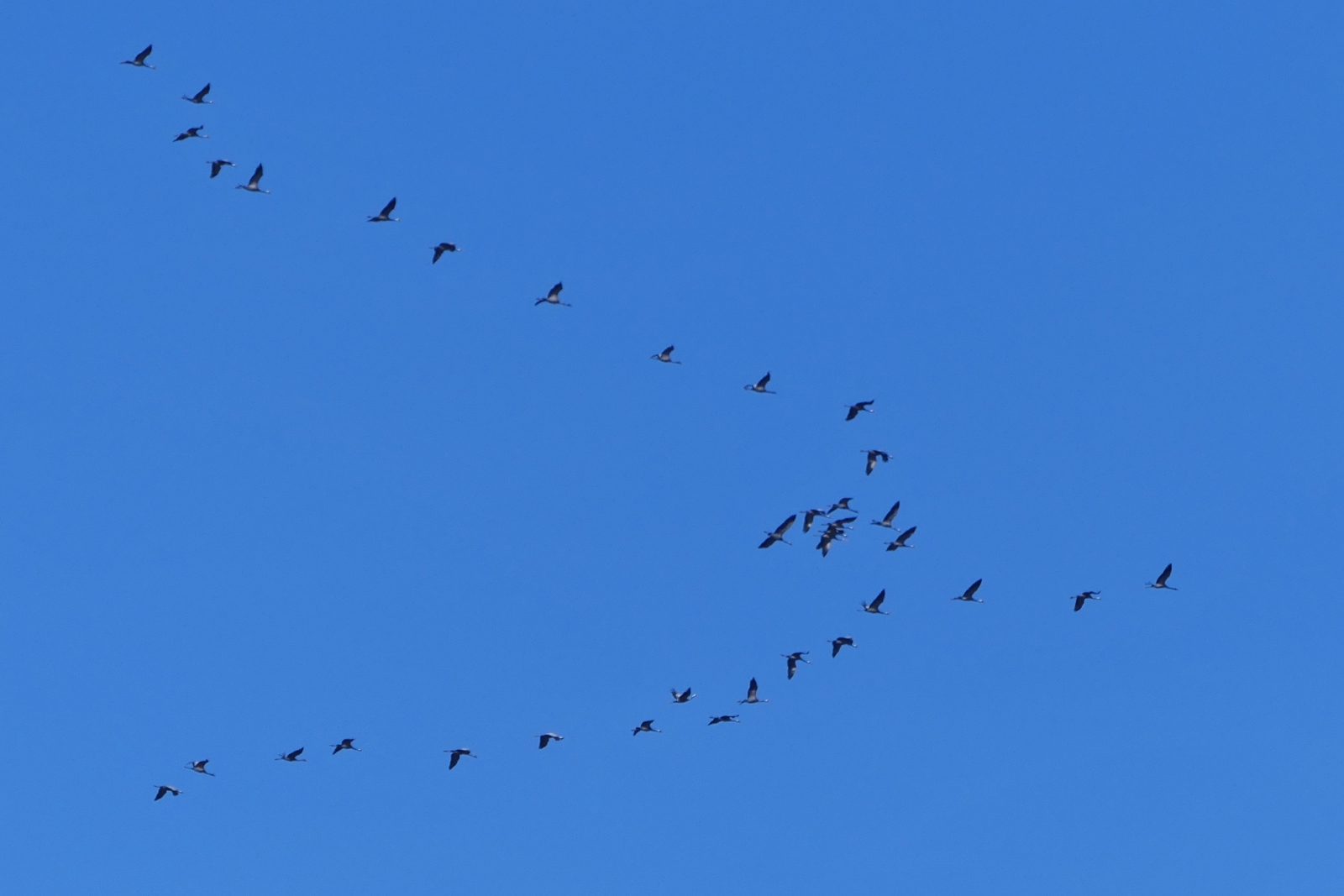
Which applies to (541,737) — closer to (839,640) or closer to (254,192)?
(839,640)

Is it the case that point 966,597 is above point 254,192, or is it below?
below

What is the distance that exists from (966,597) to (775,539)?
1521 centimetres

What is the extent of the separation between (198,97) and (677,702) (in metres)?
46.4

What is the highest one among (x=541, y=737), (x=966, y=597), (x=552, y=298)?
(x=552, y=298)

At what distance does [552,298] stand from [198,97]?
81.6ft

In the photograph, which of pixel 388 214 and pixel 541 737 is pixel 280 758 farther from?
pixel 388 214

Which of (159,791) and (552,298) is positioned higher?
(552,298)

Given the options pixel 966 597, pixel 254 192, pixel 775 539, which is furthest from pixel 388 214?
pixel 966 597

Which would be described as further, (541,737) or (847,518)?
(847,518)

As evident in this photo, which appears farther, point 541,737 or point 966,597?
point 966,597

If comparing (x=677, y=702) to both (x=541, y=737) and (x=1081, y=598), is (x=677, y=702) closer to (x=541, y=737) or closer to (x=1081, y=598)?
(x=541, y=737)

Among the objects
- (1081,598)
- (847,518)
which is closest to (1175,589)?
(1081,598)

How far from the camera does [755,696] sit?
578ft

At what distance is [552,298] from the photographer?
17262 cm
